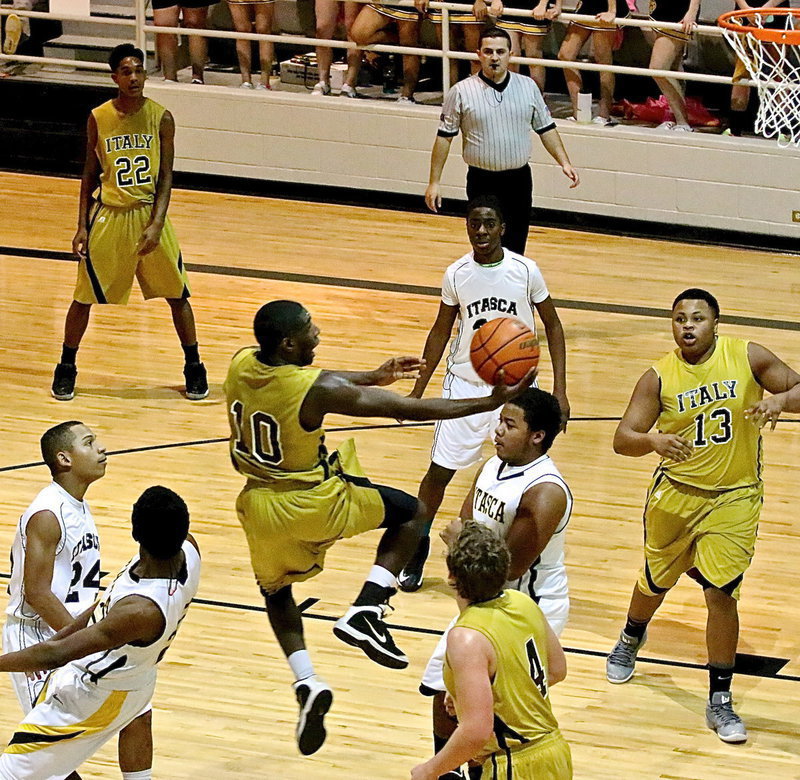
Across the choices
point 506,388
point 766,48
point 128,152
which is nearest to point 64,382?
point 128,152

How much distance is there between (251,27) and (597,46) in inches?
140

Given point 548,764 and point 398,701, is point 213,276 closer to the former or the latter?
point 398,701

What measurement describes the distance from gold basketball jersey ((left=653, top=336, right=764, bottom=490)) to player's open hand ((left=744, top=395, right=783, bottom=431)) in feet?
0.74

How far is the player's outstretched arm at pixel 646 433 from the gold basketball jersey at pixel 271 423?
1.30 meters

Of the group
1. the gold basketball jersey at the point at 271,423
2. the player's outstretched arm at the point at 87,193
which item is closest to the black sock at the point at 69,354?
the player's outstretched arm at the point at 87,193

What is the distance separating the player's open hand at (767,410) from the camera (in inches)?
220

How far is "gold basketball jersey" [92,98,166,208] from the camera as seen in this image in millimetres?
9164

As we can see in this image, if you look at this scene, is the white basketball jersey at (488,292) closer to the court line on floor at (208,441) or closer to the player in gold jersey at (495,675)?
the court line on floor at (208,441)

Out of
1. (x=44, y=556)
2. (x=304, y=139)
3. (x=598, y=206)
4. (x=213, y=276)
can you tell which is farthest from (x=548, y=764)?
(x=304, y=139)

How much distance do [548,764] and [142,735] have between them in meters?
1.57

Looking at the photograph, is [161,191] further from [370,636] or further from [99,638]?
[99,638]

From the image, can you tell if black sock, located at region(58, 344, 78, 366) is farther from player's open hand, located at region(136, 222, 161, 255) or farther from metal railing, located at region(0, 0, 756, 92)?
metal railing, located at region(0, 0, 756, 92)

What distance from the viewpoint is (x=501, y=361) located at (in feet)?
17.9

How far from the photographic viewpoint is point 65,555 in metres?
5.32
